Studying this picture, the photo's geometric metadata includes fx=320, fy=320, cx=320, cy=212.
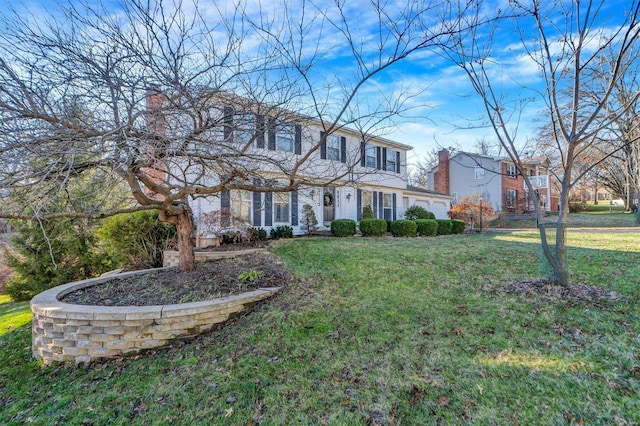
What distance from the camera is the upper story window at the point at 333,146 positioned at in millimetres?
13594

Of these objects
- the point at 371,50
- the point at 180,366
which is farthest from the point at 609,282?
the point at 180,366

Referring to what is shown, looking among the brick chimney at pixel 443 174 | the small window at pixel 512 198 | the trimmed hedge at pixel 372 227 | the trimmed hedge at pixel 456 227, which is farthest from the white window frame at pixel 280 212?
the small window at pixel 512 198

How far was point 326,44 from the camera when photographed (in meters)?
4.82

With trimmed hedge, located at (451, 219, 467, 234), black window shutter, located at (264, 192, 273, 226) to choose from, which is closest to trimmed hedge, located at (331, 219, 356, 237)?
black window shutter, located at (264, 192, 273, 226)

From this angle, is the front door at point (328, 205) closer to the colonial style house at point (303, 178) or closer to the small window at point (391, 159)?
the colonial style house at point (303, 178)

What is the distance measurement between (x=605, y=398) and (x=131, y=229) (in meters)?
9.81

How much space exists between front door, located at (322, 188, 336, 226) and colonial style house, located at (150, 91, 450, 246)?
4cm

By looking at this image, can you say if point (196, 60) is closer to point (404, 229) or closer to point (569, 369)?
point (569, 369)

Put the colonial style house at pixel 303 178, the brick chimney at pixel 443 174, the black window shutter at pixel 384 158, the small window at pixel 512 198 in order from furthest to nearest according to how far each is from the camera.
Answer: the small window at pixel 512 198 → the brick chimney at pixel 443 174 → the black window shutter at pixel 384 158 → the colonial style house at pixel 303 178

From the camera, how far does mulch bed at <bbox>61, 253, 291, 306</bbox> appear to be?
A: 16.4ft

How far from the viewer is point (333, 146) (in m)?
13.9

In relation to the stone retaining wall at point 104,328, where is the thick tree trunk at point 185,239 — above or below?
above

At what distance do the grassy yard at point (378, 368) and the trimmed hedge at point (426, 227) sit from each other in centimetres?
842

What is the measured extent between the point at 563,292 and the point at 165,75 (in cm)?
643
